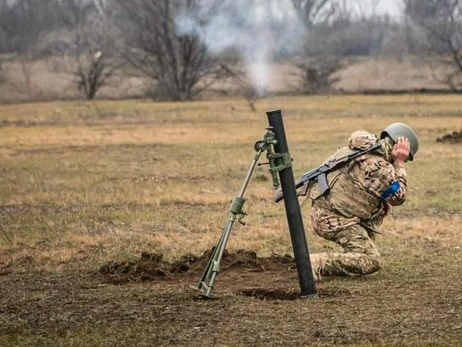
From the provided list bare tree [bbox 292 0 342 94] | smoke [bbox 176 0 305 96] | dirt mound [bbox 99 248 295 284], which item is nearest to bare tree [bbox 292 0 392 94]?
bare tree [bbox 292 0 342 94]

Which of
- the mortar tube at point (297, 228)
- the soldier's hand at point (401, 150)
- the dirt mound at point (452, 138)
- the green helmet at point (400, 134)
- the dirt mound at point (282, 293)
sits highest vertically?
the green helmet at point (400, 134)

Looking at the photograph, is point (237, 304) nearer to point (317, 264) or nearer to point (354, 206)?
point (317, 264)

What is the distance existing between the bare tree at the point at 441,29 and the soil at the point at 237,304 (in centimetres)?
4228

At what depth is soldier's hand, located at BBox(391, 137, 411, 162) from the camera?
8891mm

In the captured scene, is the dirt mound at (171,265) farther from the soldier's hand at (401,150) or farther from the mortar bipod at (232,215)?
the soldier's hand at (401,150)

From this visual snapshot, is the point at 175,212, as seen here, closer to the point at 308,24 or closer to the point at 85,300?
the point at 85,300

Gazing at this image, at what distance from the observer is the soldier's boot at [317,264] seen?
8945 mm

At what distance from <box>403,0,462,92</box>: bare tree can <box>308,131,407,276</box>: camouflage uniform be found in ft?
139

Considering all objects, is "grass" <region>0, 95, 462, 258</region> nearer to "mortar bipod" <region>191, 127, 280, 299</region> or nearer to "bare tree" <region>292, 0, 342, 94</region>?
"mortar bipod" <region>191, 127, 280, 299</region>

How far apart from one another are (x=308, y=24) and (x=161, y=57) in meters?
14.3

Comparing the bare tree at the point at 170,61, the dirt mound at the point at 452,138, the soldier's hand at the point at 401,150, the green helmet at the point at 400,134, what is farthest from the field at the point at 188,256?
the bare tree at the point at 170,61

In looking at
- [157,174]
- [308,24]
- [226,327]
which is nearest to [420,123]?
[308,24]

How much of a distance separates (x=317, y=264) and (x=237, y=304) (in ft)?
4.19

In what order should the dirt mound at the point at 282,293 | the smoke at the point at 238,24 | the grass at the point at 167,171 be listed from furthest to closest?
the smoke at the point at 238,24 < the grass at the point at 167,171 < the dirt mound at the point at 282,293
